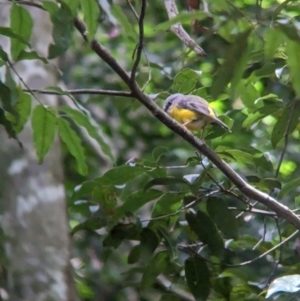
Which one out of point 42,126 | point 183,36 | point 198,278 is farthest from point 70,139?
point 198,278

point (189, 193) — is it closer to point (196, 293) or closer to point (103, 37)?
point (196, 293)

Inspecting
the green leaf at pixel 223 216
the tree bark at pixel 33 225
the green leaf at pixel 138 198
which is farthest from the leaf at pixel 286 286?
the tree bark at pixel 33 225

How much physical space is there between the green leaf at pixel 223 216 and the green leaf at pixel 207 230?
0.11 ft

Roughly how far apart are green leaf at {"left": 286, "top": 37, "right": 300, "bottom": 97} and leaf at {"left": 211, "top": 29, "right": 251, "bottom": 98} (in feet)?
0.20

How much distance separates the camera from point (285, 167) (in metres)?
2.94

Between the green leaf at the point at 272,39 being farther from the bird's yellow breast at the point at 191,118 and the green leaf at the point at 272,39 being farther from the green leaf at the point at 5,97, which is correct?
the bird's yellow breast at the point at 191,118

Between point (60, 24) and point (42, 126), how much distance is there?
1.02 ft

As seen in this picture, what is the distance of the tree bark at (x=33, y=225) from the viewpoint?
1892 millimetres

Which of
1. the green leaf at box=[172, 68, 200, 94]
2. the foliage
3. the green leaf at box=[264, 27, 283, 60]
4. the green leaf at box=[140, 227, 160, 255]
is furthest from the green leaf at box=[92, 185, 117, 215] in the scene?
the green leaf at box=[264, 27, 283, 60]

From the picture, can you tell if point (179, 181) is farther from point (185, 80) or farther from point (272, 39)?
point (272, 39)

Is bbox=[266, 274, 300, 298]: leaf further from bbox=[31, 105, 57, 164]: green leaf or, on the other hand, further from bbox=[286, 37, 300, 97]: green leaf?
bbox=[31, 105, 57, 164]: green leaf

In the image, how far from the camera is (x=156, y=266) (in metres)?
1.78

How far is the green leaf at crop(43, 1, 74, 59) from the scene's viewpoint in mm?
1435

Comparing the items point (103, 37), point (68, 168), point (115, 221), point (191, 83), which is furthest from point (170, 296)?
point (103, 37)
